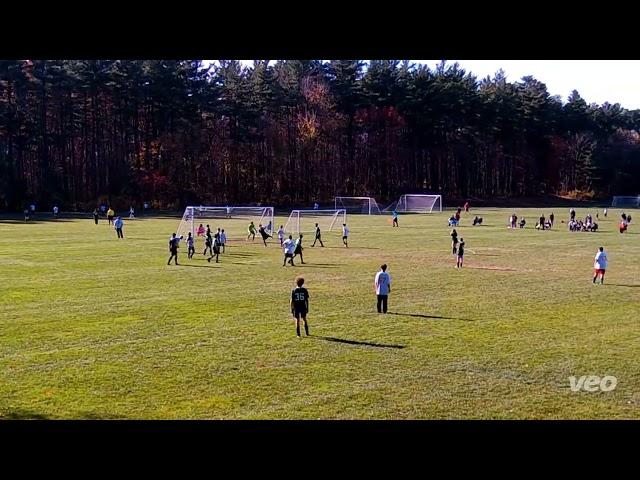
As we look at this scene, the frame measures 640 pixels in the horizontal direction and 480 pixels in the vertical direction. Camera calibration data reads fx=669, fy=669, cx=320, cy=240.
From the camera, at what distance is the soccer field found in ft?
34.9

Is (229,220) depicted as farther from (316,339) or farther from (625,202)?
(625,202)

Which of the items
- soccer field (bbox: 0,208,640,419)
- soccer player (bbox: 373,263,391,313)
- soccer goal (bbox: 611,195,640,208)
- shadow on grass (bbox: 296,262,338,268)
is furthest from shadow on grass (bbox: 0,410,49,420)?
soccer goal (bbox: 611,195,640,208)

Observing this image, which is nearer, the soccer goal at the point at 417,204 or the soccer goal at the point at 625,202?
the soccer goal at the point at 417,204

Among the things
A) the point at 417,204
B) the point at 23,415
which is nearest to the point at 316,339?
the point at 23,415

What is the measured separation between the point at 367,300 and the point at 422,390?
342 inches

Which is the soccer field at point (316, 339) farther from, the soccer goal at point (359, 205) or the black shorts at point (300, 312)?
the soccer goal at point (359, 205)

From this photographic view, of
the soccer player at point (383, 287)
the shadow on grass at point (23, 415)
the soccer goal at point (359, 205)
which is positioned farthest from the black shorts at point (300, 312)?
the soccer goal at point (359, 205)

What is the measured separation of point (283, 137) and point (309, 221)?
29003 millimetres

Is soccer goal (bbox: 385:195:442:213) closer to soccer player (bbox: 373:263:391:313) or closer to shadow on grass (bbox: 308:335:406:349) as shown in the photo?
soccer player (bbox: 373:263:391:313)

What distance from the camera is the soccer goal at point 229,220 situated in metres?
42.2

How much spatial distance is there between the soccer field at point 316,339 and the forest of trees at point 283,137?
4411cm

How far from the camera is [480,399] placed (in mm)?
10820
